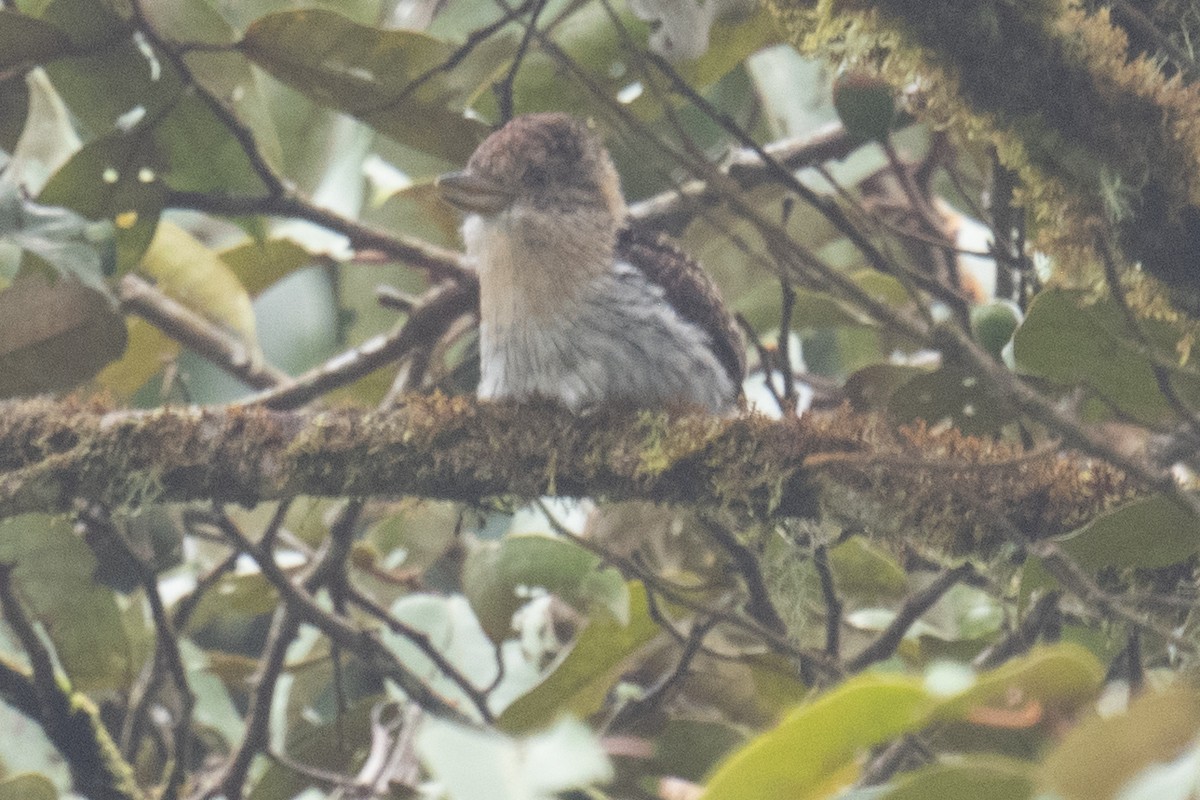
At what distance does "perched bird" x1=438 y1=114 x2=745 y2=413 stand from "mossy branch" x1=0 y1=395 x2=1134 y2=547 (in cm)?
60

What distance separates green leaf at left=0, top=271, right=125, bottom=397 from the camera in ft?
9.32

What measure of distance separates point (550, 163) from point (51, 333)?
3.68 ft

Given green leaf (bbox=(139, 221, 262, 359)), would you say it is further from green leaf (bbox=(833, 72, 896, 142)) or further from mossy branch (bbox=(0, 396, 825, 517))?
green leaf (bbox=(833, 72, 896, 142))

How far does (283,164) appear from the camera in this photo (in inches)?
129

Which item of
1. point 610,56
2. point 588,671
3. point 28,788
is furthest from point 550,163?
point 28,788

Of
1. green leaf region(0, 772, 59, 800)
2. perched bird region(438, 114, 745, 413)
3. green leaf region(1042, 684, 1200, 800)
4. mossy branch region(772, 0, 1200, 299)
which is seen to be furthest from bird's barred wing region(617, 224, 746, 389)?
green leaf region(1042, 684, 1200, 800)

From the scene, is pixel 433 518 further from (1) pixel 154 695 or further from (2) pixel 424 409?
(2) pixel 424 409

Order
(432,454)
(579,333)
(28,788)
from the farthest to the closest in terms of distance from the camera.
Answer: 1. (579,333)
2. (432,454)
3. (28,788)

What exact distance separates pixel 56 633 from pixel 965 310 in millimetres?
1862

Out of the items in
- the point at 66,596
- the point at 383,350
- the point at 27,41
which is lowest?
the point at 66,596

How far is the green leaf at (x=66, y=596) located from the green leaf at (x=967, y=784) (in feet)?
7.20

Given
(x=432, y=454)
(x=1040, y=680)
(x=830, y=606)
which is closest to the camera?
(x=1040, y=680)

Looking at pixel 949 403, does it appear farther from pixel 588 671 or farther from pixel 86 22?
pixel 86 22

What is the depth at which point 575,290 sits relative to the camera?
125 inches
